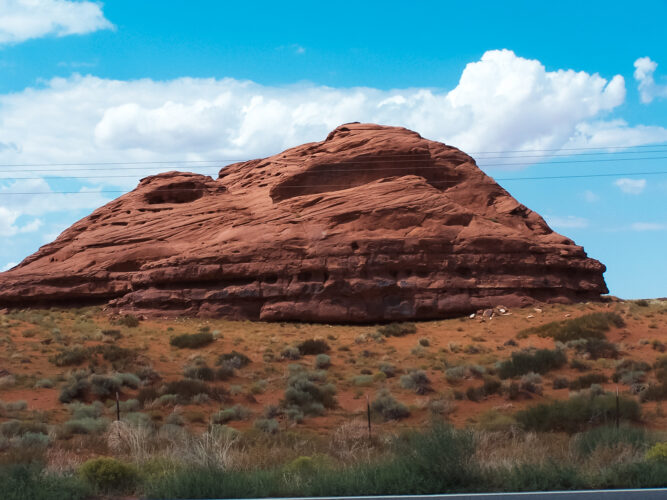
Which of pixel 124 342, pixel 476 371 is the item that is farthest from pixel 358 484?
pixel 124 342

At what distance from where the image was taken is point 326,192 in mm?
44156

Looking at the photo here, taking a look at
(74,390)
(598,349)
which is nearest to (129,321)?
(74,390)

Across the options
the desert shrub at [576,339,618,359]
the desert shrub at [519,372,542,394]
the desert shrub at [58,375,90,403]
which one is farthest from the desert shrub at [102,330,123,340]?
the desert shrub at [576,339,618,359]

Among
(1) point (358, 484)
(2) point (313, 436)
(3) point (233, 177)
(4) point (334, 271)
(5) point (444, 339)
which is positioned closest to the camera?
(1) point (358, 484)

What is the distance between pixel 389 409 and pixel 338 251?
2054cm

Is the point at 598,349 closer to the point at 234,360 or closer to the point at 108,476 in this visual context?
the point at 234,360

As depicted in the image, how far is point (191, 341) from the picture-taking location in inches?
1240

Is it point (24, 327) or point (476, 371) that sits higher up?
point (24, 327)

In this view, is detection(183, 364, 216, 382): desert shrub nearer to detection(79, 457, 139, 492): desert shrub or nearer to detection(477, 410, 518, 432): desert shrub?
detection(477, 410, 518, 432): desert shrub

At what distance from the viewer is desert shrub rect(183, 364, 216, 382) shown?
24719 millimetres

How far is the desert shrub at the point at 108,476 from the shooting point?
32.3ft

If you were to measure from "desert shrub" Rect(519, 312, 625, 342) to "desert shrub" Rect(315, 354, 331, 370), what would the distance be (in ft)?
35.0

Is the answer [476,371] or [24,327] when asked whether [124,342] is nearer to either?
[24,327]

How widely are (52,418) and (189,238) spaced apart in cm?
2595
